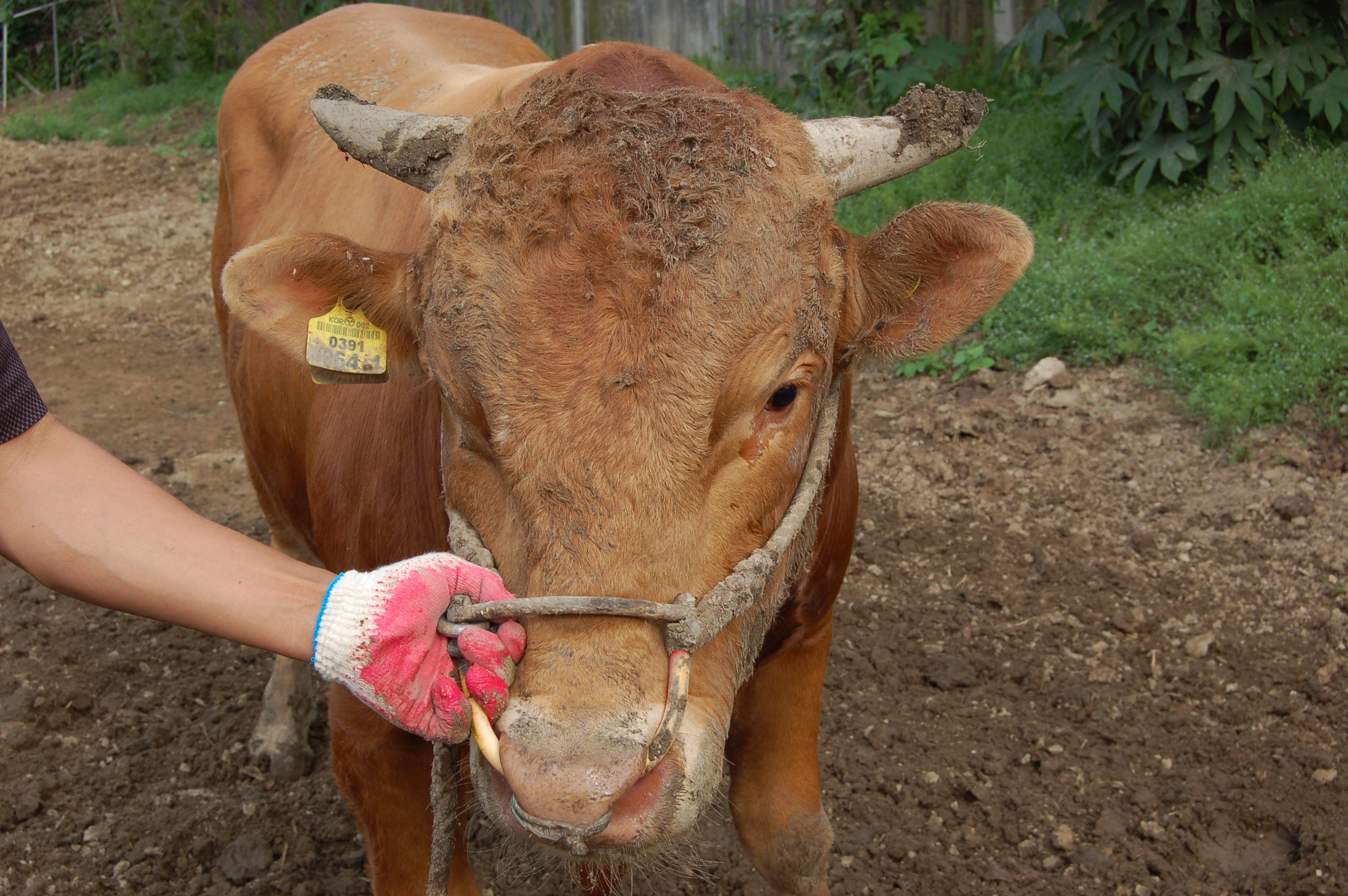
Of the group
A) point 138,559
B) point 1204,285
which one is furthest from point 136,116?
point 138,559

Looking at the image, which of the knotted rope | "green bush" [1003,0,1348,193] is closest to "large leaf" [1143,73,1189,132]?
"green bush" [1003,0,1348,193]

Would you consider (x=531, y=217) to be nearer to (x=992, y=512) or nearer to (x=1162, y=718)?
(x=1162, y=718)

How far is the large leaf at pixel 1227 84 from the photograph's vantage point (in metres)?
5.48

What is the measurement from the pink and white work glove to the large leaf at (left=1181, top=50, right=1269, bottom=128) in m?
5.25

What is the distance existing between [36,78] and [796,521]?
19.7 meters

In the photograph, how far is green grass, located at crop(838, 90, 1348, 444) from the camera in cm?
464

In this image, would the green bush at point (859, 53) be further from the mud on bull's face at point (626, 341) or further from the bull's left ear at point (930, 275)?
the mud on bull's face at point (626, 341)

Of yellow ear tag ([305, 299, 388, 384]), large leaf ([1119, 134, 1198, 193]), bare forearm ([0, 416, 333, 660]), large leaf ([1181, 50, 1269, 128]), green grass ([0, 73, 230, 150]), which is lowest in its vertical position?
green grass ([0, 73, 230, 150])

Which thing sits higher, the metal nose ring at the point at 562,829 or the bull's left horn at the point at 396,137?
the bull's left horn at the point at 396,137

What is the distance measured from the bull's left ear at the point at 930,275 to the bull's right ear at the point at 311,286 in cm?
90

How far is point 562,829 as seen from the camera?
150 cm

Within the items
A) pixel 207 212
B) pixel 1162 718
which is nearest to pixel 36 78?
pixel 207 212

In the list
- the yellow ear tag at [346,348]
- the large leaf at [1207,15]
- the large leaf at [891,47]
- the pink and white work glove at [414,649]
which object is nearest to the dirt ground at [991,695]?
the pink and white work glove at [414,649]

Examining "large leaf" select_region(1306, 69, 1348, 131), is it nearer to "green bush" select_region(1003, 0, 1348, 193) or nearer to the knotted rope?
"green bush" select_region(1003, 0, 1348, 193)
